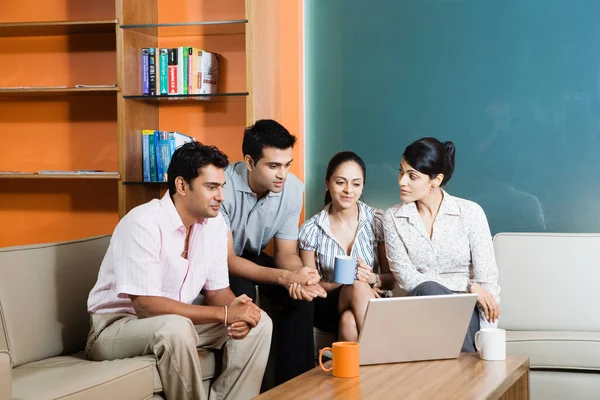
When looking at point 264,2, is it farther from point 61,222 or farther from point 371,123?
point 61,222

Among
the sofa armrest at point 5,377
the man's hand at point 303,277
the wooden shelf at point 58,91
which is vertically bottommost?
the sofa armrest at point 5,377

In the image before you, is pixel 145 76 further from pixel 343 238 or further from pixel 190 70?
pixel 343 238

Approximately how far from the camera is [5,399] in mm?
2146

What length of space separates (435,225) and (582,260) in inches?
28.6

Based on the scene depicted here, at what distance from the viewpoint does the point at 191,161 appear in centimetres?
289

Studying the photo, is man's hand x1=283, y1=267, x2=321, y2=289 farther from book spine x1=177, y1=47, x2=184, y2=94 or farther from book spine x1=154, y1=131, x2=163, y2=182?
book spine x1=177, y1=47, x2=184, y2=94

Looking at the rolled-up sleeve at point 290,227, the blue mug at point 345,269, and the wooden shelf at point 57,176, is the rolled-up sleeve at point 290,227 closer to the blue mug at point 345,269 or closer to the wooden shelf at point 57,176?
the blue mug at point 345,269

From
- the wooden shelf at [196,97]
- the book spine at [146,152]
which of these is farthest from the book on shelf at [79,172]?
the wooden shelf at [196,97]

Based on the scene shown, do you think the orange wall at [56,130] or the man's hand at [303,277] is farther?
the orange wall at [56,130]

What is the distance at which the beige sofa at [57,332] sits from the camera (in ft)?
7.92

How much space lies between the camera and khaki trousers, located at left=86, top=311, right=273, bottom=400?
8.68 ft

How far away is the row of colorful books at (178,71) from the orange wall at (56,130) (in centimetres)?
36

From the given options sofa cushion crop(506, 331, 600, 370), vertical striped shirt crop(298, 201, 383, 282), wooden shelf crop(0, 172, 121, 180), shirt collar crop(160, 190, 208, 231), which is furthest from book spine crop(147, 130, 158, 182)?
sofa cushion crop(506, 331, 600, 370)

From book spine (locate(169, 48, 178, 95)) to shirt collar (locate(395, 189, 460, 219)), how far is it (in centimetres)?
146
